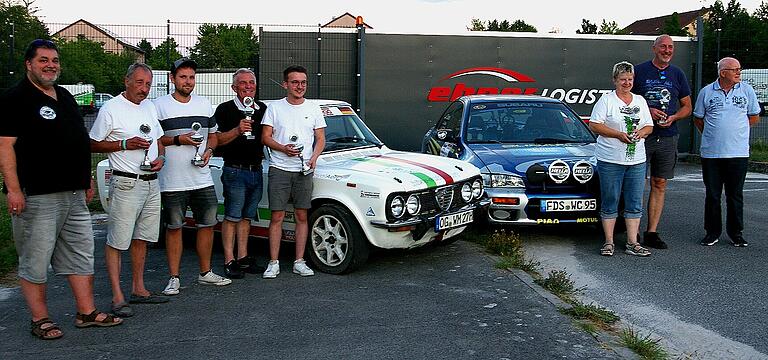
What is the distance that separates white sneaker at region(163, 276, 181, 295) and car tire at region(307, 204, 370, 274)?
1263 millimetres

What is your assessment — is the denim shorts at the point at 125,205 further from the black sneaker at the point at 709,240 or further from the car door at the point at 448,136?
the black sneaker at the point at 709,240

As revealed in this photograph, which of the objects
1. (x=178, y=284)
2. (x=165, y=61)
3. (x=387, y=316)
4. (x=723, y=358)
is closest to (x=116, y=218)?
(x=178, y=284)

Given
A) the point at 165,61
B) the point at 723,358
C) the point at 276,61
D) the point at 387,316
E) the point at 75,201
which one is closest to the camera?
the point at 723,358

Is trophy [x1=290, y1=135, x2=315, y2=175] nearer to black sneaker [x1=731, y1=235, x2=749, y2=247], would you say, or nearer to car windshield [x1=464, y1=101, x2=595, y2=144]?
car windshield [x1=464, y1=101, x2=595, y2=144]

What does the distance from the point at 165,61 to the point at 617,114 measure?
351 inches

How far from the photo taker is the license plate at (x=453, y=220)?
22.5 feet

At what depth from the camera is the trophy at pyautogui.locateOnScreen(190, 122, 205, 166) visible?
5934mm

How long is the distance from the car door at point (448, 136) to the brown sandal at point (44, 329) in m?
4.93

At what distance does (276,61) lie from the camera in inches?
600

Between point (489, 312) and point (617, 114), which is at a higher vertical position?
point (617, 114)

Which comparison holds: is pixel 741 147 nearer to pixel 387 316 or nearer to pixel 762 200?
pixel 762 200

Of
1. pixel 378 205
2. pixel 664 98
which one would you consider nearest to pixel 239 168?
pixel 378 205

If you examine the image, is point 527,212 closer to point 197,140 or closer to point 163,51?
point 197,140

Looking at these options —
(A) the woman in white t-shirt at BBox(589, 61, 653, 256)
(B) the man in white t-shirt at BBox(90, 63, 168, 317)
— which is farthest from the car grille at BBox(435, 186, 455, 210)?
(B) the man in white t-shirt at BBox(90, 63, 168, 317)
